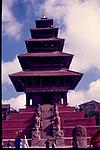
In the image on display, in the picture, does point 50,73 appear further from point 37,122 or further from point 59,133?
point 59,133

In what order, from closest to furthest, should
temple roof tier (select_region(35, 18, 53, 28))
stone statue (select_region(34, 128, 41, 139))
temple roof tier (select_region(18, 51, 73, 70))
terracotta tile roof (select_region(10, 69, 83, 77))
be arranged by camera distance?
stone statue (select_region(34, 128, 41, 139)) → terracotta tile roof (select_region(10, 69, 83, 77)) → temple roof tier (select_region(18, 51, 73, 70)) → temple roof tier (select_region(35, 18, 53, 28))

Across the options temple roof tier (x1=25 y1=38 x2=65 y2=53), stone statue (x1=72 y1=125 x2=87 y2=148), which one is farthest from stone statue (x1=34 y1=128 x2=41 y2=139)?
temple roof tier (x1=25 y1=38 x2=65 y2=53)

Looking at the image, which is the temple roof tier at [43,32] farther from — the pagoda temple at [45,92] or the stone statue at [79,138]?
the stone statue at [79,138]

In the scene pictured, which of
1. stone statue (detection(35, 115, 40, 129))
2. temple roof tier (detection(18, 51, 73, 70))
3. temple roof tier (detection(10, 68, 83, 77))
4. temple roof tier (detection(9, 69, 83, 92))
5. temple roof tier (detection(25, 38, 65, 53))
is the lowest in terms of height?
stone statue (detection(35, 115, 40, 129))

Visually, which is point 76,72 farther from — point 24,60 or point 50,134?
point 50,134

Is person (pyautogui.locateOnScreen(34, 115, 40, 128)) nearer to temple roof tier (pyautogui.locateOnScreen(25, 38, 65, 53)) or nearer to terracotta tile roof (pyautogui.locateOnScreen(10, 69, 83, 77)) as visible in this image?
terracotta tile roof (pyautogui.locateOnScreen(10, 69, 83, 77))

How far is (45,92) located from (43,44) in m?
5.85

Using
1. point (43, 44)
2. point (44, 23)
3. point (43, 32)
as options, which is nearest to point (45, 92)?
point (43, 44)

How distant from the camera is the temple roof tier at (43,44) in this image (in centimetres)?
3328

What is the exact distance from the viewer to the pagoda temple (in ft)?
83.0

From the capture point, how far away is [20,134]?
25.4m

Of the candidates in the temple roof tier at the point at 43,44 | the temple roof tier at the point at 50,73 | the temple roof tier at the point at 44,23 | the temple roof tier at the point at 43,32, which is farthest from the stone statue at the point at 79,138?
the temple roof tier at the point at 44,23

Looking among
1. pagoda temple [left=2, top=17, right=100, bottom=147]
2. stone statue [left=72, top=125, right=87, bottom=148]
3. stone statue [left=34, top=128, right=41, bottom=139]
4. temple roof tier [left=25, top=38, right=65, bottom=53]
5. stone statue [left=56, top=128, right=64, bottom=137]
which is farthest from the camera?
temple roof tier [left=25, top=38, right=65, bottom=53]

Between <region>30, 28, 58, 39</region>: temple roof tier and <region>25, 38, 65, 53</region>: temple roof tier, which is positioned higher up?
<region>30, 28, 58, 39</region>: temple roof tier
